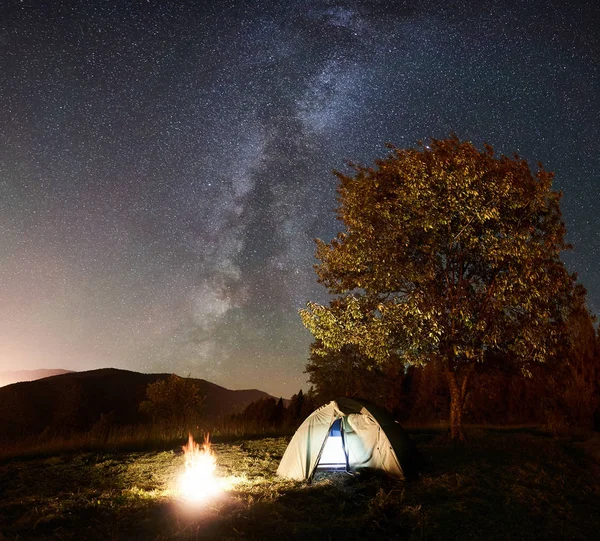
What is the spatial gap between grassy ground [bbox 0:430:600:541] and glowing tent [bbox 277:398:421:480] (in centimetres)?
48

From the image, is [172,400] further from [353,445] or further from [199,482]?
[199,482]

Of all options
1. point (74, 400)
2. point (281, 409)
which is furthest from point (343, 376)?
point (74, 400)

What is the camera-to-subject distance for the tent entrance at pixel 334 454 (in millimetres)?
13422

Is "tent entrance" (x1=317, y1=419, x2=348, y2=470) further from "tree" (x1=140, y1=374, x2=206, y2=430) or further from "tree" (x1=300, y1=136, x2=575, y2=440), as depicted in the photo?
"tree" (x1=140, y1=374, x2=206, y2=430)

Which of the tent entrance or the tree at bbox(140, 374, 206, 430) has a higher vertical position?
the tree at bbox(140, 374, 206, 430)

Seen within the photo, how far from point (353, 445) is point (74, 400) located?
67.4 m

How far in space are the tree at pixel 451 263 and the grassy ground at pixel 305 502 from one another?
12.8 ft

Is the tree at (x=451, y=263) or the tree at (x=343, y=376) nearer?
the tree at (x=451, y=263)

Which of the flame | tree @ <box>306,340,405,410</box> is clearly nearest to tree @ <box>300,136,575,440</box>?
the flame

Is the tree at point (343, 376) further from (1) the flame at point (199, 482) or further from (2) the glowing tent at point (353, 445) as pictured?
(1) the flame at point (199, 482)

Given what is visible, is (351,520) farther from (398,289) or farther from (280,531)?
(398,289)

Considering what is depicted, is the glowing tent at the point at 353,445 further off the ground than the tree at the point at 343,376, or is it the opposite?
the tree at the point at 343,376

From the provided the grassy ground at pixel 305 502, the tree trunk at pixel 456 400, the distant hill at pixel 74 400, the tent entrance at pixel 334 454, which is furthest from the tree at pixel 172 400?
the tent entrance at pixel 334 454

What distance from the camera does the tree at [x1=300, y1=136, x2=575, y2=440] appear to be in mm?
14664
